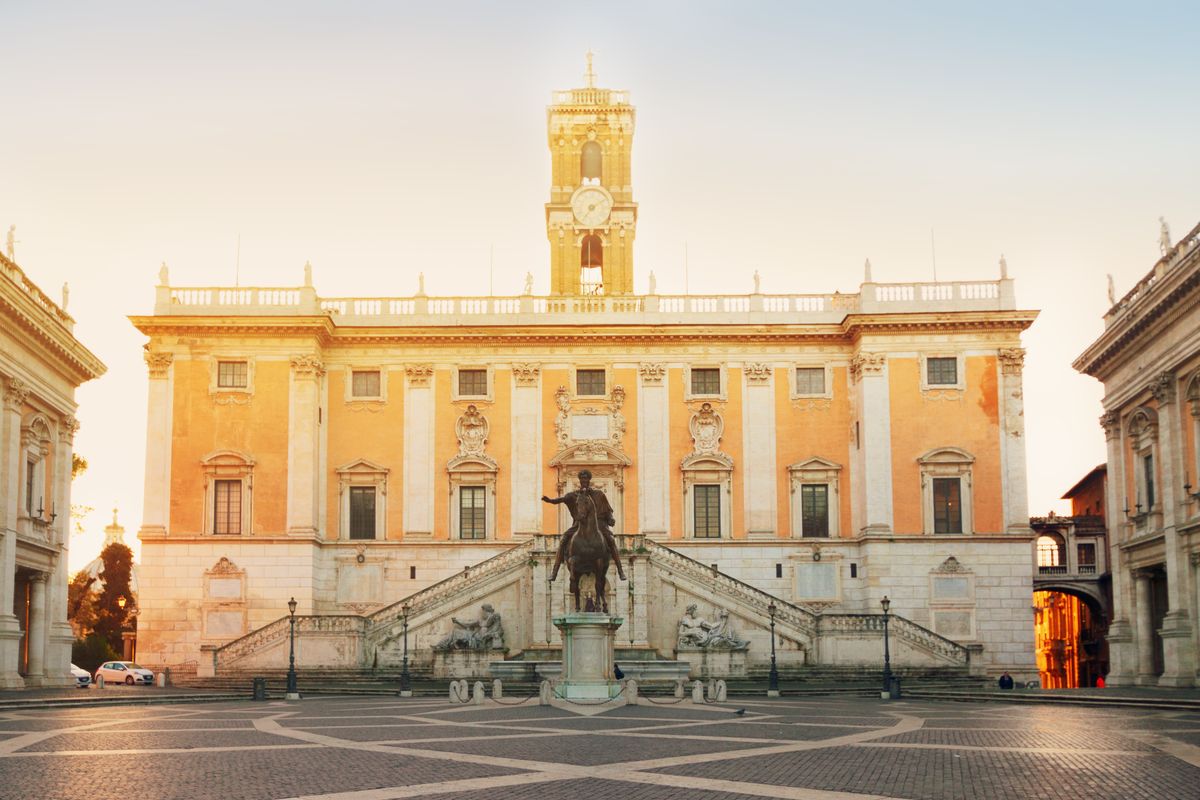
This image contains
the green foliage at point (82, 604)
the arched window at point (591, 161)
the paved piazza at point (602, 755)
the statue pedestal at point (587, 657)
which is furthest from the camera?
the green foliage at point (82, 604)

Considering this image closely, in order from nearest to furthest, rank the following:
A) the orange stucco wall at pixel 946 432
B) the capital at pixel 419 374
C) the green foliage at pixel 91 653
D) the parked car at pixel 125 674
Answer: the parked car at pixel 125 674, the orange stucco wall at pixel 946 432, the capital at pixel 419 374, the green foliage at pixel 91 653

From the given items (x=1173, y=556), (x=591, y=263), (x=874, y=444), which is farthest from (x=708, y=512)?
(x=1173, y=556)

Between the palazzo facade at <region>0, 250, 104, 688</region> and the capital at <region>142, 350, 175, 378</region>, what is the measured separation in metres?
5.57

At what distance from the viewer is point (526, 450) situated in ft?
183

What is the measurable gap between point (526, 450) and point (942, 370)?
16279 millimetres

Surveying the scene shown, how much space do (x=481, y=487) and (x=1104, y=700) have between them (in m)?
27.4

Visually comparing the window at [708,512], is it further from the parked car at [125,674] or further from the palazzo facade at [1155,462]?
the parked car at [125,674]

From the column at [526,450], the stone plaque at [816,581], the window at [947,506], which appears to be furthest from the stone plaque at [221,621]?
the window at [947,506]

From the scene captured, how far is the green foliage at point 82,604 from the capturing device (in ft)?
254

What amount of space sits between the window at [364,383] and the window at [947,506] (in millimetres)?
21928

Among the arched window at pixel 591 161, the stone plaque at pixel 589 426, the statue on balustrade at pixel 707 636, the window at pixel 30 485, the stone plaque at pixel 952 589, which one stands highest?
the arched window at pixel 591 161

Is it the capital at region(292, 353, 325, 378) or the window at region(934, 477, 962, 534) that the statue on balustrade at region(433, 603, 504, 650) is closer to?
the capital at region(292, 353, 325, 378)

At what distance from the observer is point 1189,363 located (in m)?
41.2

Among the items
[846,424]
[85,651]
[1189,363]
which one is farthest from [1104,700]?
[85,651]
